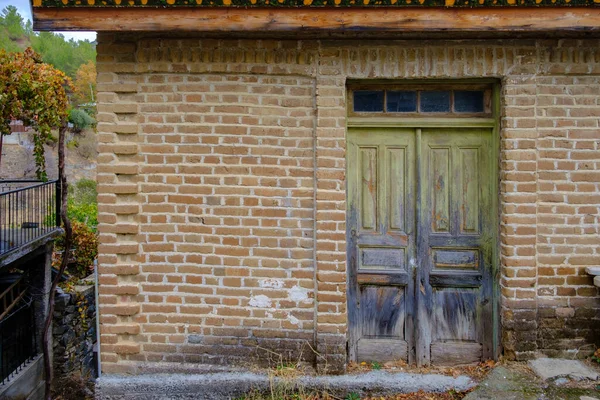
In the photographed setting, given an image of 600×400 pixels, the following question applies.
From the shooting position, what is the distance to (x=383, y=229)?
481 centimetres

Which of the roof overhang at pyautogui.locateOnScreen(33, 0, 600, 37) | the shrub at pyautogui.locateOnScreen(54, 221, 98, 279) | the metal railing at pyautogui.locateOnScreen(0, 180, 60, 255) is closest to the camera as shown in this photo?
the roof overhang at pyautogui.locateOnScreen(33, 0, 600, 37)

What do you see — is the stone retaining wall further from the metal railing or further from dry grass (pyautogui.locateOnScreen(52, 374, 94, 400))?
the metal railing

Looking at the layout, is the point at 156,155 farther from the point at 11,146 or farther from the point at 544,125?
the point at 11,146

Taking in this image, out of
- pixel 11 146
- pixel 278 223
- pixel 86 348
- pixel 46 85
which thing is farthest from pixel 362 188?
pixel 11 146

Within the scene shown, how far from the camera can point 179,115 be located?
15.0 ft

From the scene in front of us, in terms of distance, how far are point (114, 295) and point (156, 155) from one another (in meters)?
1.41

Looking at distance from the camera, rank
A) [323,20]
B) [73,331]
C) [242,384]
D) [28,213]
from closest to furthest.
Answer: [323,20] → [242,384] → [28,213] → [73,331]

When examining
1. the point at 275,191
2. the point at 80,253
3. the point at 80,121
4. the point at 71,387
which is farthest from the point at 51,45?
the point at 275,191

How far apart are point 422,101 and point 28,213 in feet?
24.3

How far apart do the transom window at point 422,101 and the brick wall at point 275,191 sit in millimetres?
261

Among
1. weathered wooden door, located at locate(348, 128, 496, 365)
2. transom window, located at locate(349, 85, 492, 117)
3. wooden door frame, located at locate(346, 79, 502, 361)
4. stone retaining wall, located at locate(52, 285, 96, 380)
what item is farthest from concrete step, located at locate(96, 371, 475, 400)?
stone retaining wall, located at locate(52, 285, 96, 380)

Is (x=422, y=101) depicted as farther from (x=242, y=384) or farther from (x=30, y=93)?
(x=30, y=93)

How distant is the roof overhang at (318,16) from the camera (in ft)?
13.3

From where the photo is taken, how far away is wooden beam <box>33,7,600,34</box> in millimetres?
4043
